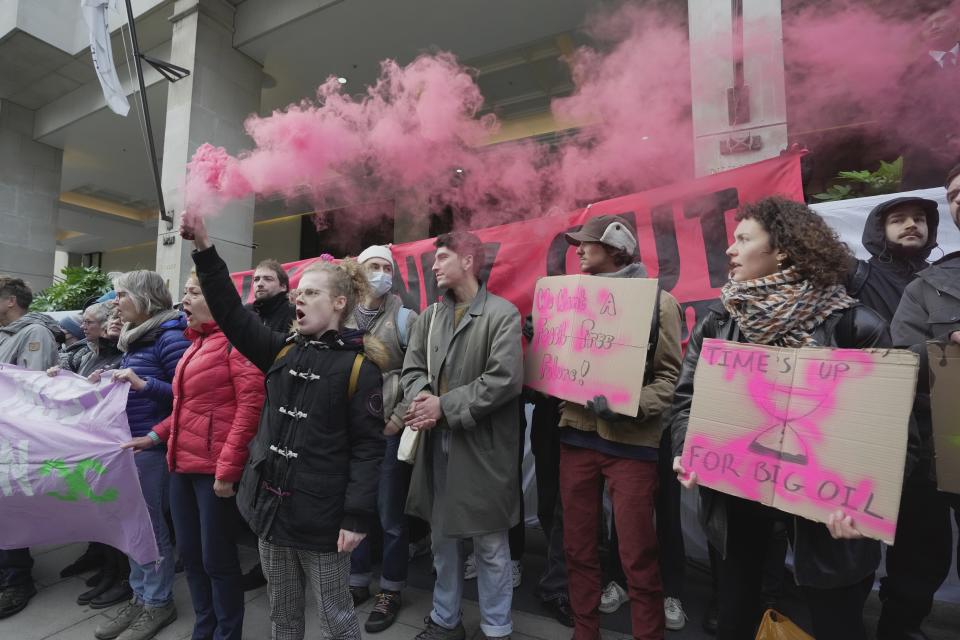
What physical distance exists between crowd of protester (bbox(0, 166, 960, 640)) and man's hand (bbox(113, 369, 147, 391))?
0.05 feet

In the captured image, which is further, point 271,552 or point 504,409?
point 504,409

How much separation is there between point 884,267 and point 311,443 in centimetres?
293

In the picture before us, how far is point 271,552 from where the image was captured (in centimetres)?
211

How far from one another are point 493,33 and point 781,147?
5.14 m

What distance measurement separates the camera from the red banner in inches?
118

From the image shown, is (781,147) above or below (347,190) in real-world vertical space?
below

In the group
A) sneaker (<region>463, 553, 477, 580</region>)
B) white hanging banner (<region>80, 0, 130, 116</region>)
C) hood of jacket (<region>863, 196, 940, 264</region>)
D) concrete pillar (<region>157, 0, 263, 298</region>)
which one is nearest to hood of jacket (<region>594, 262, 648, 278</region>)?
hood of jacket (<region>863, 196, 940, 264</region>)

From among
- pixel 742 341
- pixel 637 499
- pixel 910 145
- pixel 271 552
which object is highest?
pixel 910 145

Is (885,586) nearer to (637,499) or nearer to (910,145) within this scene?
(637,499)

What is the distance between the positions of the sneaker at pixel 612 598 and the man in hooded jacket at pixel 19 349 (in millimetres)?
3751

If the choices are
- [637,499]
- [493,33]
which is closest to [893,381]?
[637,499]

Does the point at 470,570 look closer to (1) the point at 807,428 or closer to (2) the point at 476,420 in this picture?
(2) the point at 476,420

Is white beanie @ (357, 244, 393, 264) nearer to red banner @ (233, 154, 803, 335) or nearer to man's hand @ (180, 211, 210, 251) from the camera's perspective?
red banner @ (233, 154, 803, 335)

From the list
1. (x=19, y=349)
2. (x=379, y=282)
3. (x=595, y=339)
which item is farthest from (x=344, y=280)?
(x=19, y=349)
